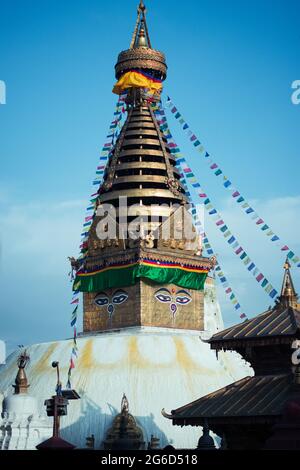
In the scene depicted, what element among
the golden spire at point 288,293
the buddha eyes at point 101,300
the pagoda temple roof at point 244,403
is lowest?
the pagoda temple roof at point 244,403

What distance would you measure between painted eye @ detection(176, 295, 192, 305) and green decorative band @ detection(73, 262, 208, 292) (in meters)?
0.46

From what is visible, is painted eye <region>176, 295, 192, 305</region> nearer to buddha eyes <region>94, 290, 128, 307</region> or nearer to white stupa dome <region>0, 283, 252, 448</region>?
white stupa dome <region>0, 283, 252, 448</region>

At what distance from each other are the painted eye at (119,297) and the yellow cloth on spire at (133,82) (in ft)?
32.0

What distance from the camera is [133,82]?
43031mm

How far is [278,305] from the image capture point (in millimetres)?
25906

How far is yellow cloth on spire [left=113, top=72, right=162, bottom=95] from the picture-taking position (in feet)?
141

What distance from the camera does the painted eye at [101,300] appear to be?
4031cm

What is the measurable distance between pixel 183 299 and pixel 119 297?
2.68 m

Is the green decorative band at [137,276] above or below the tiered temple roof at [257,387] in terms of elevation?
above

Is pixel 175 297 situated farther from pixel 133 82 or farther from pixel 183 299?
pixel 133 82

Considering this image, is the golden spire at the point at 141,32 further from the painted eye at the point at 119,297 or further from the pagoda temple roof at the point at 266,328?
the pagoda temple roof at the point at 266,328

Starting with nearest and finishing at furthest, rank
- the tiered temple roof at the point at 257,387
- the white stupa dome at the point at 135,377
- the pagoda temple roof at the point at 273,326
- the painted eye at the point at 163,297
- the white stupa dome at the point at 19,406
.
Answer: the tiered temple roof at the point at 257,387 < the pagoda temple roof at the point at 273,326 < the white stupa dome at the point at 19,406 < the white stupa dome at the point at 135,377 < the painted eye at the point at 163,297

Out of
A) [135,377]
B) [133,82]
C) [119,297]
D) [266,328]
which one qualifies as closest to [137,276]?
[119,297]

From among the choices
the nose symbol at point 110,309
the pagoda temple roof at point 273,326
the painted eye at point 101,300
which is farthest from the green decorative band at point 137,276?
the pagoda temple roof at point 273,326
